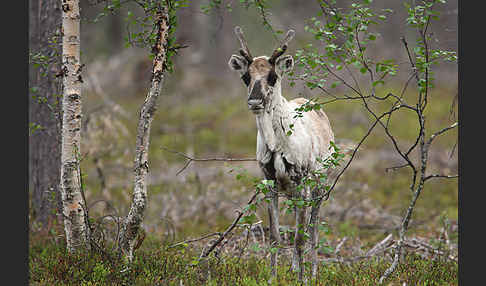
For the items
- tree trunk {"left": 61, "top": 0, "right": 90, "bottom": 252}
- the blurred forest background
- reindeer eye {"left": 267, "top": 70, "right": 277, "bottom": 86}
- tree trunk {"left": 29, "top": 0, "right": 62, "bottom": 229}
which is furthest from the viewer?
the blurred forest background

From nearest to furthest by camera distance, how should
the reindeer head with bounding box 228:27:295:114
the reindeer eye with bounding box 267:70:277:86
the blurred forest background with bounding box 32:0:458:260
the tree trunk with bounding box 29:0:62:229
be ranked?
the reindeer head with bounding box 228:27:295:114 → the reindeer eye with bounding box 267:70:277:86 → the tree trunk with bounding box 29:0:62:229 → the blurred forest background with bounding box 32:0:458:260

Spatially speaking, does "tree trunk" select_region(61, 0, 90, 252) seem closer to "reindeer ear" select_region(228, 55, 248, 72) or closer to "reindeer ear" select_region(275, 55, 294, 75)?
"reindeer ear" select_region(228, 55, 248, 72)

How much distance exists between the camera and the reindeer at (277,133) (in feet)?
17.8

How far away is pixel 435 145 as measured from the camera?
16.1 m

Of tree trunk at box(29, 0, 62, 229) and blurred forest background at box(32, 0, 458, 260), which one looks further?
blurred forest background at box(32, 0, 458, 260)

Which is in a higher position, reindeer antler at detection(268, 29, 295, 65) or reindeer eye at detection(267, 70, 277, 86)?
reindeer antler at detection(268, 29, 295, 65)

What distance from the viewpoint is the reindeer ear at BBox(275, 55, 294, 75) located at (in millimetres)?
5480

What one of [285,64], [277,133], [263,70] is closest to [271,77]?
[263,70]

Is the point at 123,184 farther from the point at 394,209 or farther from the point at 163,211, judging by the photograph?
the point at 394,209

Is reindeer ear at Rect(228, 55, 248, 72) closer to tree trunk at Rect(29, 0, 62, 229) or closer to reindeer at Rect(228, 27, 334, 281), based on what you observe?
reindeer at Rect(228, 27, 334, 281)

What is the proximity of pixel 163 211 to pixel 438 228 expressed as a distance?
18.5 feet

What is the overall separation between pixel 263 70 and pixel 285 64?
306 mm

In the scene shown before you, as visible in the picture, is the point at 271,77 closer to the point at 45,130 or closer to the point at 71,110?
the point at 71,110

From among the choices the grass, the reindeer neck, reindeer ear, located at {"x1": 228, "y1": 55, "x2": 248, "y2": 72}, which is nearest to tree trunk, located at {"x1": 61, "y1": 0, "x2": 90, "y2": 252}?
the grass
